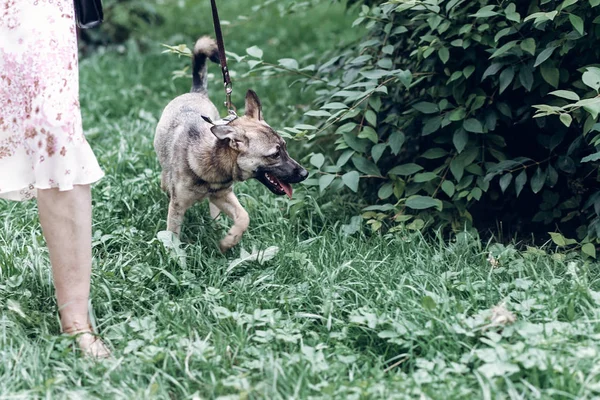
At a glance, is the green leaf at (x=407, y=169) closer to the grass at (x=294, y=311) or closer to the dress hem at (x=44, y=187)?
the grass at (x=294, y=311)

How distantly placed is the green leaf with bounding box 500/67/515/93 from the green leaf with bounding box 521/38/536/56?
149 mm

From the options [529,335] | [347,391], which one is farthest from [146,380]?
[529,335]

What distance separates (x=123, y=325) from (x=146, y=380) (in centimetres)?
42

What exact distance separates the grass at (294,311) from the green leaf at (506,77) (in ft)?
2.71

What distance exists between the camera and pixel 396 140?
4.21 m

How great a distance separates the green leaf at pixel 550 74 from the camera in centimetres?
375

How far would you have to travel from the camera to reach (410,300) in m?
3.21

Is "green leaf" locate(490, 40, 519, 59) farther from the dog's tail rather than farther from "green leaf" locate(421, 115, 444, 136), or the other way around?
the dog's tail

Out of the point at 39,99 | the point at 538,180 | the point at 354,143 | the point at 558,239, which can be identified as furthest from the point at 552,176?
the point at 39,99

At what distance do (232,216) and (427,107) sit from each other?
1.23 meters

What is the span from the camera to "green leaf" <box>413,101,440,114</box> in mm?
4145

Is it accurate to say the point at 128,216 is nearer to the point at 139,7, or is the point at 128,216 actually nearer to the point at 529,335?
the point at 529,335

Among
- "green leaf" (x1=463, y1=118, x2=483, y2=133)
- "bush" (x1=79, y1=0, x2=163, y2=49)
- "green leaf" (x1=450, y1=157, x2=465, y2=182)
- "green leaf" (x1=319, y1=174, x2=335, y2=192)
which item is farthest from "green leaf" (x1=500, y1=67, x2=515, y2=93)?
"bush" (x1=79, y1=0, x2=163, y2=49)

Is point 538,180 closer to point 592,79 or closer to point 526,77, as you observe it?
point 526,77
